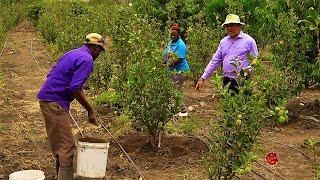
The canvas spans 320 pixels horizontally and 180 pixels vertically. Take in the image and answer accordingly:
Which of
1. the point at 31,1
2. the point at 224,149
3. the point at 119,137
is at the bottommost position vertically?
the point at 31,1

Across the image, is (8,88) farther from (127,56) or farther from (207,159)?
(207,159)

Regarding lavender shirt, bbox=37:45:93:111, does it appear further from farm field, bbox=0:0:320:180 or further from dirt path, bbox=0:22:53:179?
dirt path, bbox=0:22:53:179

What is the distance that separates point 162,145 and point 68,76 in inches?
94.0

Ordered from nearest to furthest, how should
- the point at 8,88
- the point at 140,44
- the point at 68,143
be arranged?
the point at 68,143, the point at 140,44, the point at 8,88

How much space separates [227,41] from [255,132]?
239cm

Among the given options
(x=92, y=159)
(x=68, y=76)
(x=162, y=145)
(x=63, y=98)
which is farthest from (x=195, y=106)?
(x=68, y=76)

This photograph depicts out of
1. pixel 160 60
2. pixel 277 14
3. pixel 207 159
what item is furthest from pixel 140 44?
pixel 277 14

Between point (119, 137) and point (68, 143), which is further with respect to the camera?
point (119, 137)

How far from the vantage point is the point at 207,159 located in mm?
5480

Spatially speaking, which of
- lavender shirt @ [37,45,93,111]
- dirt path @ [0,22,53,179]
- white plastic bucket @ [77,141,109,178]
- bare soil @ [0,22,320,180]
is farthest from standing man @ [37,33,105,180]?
dirt path @ [0,22,53,179]

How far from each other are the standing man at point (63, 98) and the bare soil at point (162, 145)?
81cm

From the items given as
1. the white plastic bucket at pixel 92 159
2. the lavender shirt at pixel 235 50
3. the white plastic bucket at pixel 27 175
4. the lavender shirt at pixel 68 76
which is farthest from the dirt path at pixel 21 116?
the lavender shirt at pixel 235 50

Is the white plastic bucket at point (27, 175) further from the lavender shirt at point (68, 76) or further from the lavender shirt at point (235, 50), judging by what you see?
the lavender shirt at point (235, 50)

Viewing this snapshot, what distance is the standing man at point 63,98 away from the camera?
5633mm
